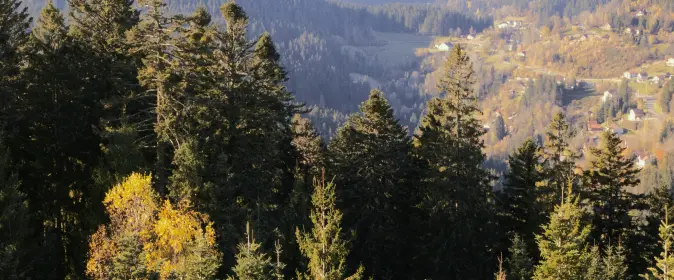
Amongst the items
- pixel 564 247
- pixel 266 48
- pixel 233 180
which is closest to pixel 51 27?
pixel 266 48

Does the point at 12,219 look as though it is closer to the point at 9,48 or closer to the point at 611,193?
Answer: the point at 9,48

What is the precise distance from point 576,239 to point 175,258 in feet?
61.9

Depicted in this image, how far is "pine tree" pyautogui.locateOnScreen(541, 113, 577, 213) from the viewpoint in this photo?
42.5 m

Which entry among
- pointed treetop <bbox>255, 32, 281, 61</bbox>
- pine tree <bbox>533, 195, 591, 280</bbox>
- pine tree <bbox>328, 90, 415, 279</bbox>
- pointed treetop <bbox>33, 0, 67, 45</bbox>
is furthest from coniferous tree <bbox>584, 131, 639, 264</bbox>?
pointed treetop <bbox>33, 0, 67, 45</bbox>

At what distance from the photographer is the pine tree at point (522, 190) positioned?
44156mm

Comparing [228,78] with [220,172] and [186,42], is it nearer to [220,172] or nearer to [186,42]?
[186,42]

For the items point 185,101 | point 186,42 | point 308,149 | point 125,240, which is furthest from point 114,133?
point 308,149

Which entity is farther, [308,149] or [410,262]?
[308,149]

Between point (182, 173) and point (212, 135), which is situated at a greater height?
point (212, 135)

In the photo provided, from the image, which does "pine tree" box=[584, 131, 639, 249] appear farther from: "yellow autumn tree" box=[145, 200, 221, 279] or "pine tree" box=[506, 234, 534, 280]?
"yellow autumn tree" box=[145, 200, 221, 279]

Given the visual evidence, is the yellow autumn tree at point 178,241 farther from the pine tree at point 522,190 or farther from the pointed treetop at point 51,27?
the pine tree at point 522,190

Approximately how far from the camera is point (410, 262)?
4294cm

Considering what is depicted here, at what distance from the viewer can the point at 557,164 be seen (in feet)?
148

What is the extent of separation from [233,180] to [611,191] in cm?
2783
